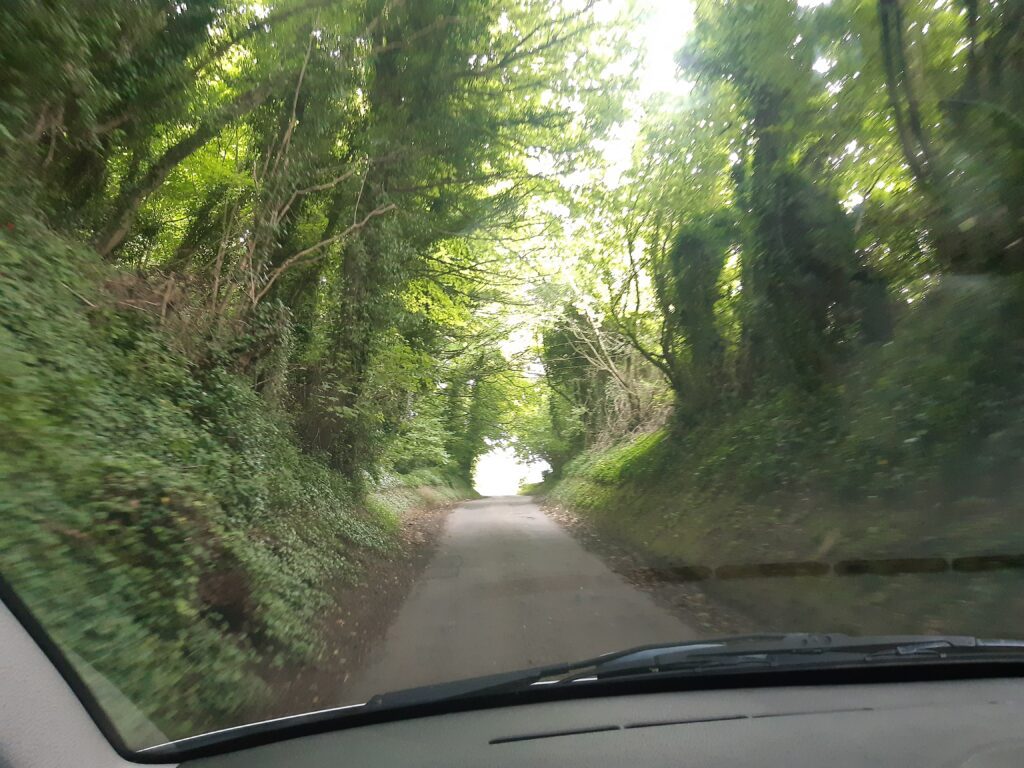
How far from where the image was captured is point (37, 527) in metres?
3.93

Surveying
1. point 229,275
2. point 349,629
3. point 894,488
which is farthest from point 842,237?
point 229,275

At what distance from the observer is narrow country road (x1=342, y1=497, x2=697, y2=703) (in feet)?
19.5

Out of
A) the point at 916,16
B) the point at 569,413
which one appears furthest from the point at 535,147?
the point at 569,413

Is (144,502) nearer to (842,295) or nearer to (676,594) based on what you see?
(676,594)

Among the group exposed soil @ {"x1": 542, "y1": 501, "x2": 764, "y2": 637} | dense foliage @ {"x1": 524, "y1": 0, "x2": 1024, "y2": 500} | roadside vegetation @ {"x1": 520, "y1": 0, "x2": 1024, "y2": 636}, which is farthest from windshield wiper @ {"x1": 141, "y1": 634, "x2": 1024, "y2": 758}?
dense foliage @ {"x1": 524, "y1": 0, "x2": 1024, "y2": 500}

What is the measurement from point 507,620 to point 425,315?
9.86m

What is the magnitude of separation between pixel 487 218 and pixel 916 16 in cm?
863

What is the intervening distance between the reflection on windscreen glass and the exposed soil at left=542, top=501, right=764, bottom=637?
72mm

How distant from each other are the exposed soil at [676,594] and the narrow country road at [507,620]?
Answer: 0.18 m

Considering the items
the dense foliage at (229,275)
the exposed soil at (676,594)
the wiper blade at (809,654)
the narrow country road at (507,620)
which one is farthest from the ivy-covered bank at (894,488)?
the dense foliage at (229,275)

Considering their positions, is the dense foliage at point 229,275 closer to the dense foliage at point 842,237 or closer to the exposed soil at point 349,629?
the exposed soil at point 349,629

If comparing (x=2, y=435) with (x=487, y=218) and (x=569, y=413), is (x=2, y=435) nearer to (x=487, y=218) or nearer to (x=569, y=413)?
(x=487, y=218)

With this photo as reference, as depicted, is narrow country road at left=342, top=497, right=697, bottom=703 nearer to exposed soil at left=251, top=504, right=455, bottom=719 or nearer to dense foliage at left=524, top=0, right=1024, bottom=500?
exposed soil at left=251, top=504, right=455, bottom=719

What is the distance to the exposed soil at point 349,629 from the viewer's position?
5406mm
